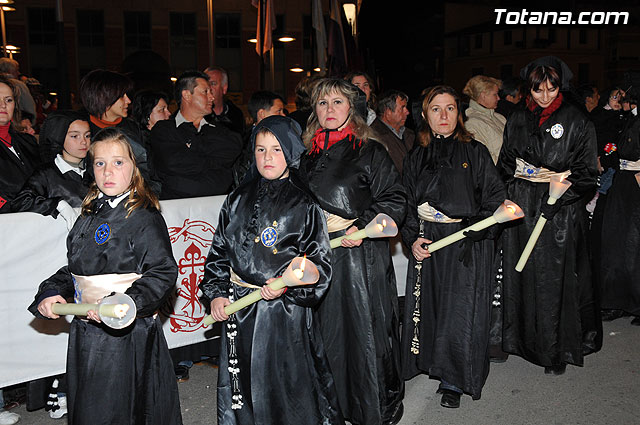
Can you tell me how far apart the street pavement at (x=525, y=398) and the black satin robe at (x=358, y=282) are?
1.93 ft

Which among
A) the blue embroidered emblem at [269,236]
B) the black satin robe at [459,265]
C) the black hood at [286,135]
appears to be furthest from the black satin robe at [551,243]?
the blue embroidered emblem at [269,236]

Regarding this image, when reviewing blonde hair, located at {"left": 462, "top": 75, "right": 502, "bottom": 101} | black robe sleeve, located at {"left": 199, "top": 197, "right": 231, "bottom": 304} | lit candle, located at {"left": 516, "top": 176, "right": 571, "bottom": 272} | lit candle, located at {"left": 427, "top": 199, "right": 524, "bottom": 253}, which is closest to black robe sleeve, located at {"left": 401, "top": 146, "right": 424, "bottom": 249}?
lit candle, located at {"left": 427, "top": 199, "right": 524, "bottom": 253}

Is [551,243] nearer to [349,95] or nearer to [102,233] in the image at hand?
[349,95]

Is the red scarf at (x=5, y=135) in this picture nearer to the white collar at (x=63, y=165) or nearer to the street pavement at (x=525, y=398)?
the white collar at (x=63, y=165)

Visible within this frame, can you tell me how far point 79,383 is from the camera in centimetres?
331

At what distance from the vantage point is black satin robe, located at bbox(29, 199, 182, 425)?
329 cm

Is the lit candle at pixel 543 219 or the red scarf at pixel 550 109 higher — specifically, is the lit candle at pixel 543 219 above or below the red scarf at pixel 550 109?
below

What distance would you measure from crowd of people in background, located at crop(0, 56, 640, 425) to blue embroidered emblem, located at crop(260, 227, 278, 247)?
1.6 inches

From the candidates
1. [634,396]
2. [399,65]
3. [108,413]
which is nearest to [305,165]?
[108,413]

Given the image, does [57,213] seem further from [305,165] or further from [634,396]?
[634,396]

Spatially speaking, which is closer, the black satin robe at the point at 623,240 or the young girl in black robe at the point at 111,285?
the young girl in black robe at the point at 111,285

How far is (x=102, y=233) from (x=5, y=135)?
214 centimetres

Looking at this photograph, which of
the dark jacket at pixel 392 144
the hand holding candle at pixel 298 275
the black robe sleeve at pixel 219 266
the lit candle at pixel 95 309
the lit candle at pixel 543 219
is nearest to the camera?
the lit candle at pixel 95 309

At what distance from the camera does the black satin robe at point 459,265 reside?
4.76m
